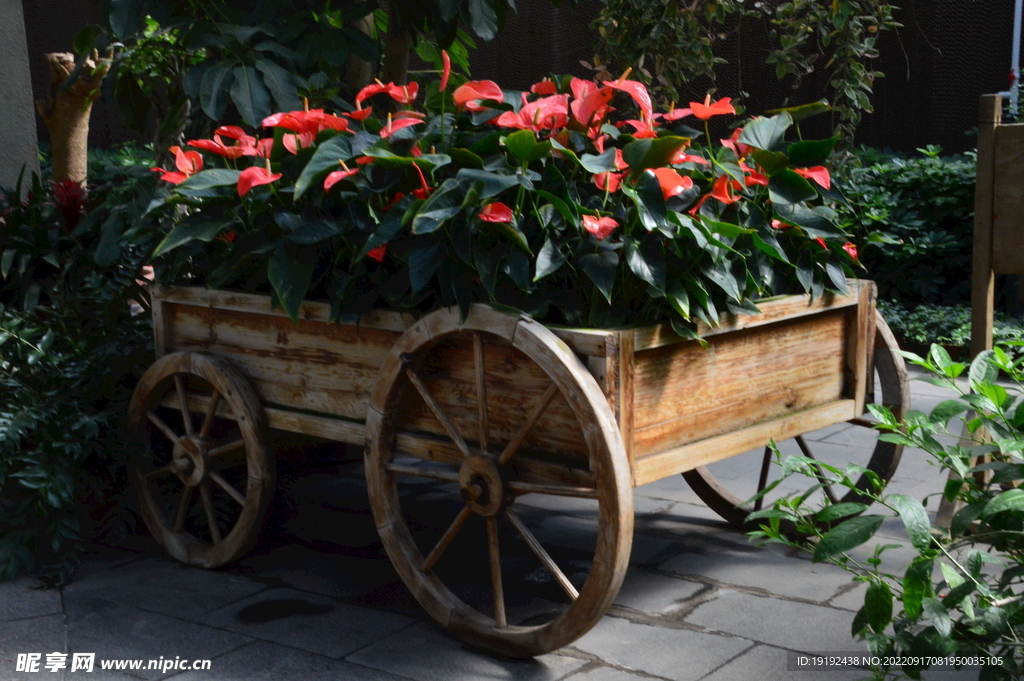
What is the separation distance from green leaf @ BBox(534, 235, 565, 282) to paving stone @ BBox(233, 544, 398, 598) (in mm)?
1143

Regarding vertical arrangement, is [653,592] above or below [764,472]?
below

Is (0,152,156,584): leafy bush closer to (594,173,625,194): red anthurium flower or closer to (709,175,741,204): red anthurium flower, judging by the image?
(594,173,625,194): red anthurium flower

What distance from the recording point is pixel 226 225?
8.61 ft

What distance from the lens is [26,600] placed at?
2.78 m

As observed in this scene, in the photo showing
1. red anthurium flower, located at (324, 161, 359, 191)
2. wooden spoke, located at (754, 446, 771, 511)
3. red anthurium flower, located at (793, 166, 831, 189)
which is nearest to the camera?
red anthurium flower, located at (324, 161, 359, 191)

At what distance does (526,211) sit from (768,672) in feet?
3.88

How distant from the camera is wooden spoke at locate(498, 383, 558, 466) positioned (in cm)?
220

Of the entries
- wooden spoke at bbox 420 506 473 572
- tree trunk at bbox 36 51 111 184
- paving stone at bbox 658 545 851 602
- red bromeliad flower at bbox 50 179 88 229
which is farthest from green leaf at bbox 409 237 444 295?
tree trunk at bbox 36 51 111 184

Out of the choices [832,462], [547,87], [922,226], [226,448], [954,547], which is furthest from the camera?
[922,226]

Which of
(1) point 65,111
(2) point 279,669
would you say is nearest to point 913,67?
(1) point 65,111

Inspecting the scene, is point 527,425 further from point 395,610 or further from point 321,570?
point 321,570

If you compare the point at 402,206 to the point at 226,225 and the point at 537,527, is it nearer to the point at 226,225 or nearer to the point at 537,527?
the point at 226,225

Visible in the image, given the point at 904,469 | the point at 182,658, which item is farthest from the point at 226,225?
the point at 904,469

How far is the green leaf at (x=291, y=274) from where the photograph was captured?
97.5 inches
